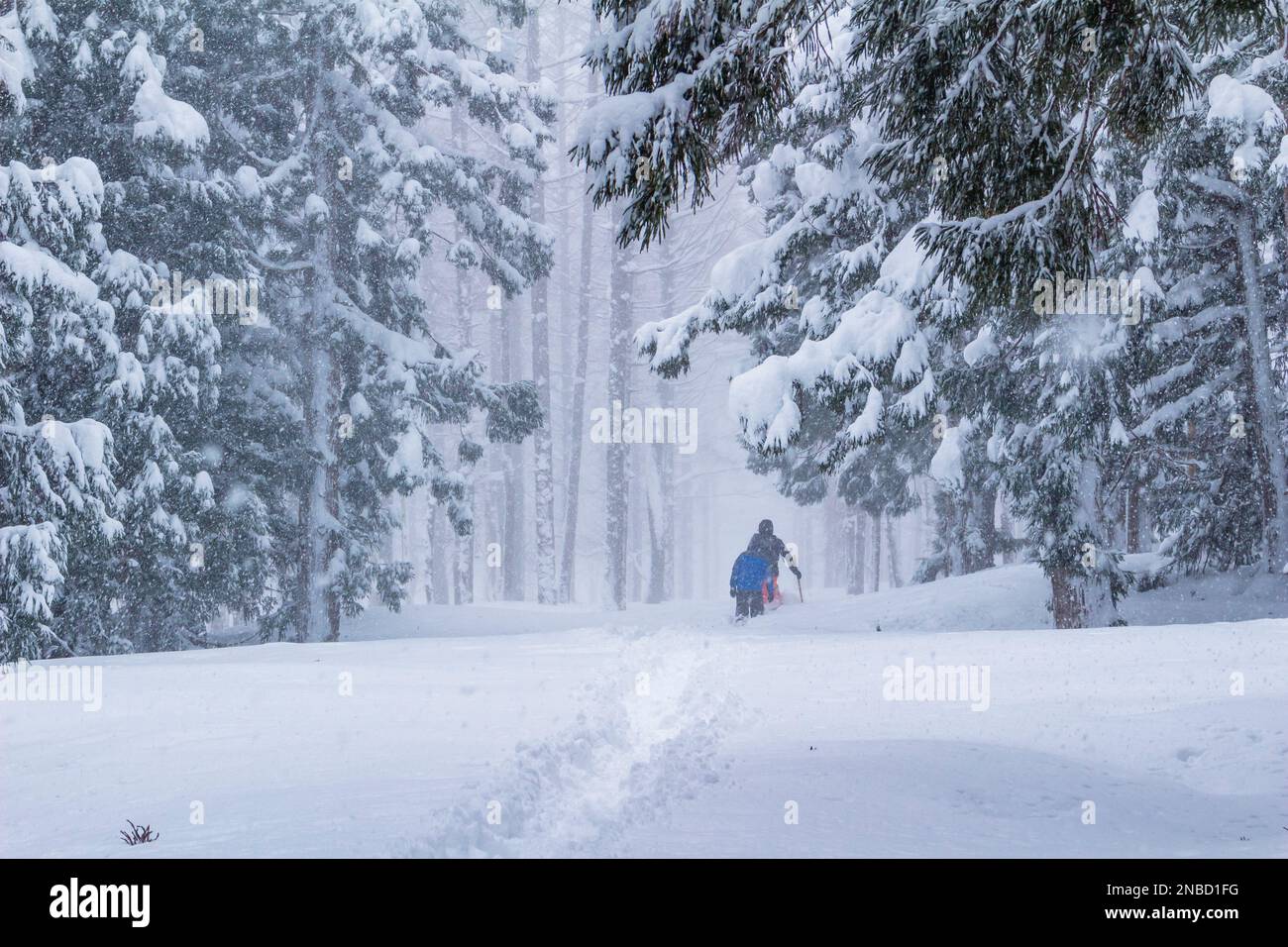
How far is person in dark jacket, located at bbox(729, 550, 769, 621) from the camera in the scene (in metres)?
17.9

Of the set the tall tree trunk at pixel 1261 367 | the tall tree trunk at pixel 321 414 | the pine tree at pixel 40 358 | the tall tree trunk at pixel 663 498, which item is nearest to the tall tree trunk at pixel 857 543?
the tall tree trunk at pixel 663 498

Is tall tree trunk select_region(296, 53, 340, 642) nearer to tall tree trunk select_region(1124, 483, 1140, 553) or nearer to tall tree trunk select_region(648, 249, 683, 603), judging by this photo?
tall tree trunk select_region(1124, 483, 1140, 553)

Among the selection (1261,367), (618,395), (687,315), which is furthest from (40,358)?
(618,395)

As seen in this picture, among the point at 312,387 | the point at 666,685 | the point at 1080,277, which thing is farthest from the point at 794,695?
the point at 312,387

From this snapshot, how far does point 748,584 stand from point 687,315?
7066 mm

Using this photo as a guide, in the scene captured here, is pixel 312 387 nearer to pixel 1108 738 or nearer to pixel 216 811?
pixel 216 811

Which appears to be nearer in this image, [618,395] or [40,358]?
[40,358]

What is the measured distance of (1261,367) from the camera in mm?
12852

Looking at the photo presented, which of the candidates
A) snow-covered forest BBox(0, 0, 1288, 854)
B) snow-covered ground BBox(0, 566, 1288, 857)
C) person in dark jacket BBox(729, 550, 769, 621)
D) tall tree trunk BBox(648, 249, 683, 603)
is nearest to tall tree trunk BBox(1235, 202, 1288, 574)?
snow-covered forest BBox(0, 0, 1288, 854)

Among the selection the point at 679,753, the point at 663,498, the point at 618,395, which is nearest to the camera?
the point at 679,753

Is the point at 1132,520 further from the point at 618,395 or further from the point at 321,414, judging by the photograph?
A: the point at 321,414

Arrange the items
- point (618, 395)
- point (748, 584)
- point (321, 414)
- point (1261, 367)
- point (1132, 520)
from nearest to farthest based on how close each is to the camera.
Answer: point (1261, 367) → point (321, 414) → point (748, 584) → point (1132, 520) → point (618, 395)

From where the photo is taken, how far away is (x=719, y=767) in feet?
20.2
